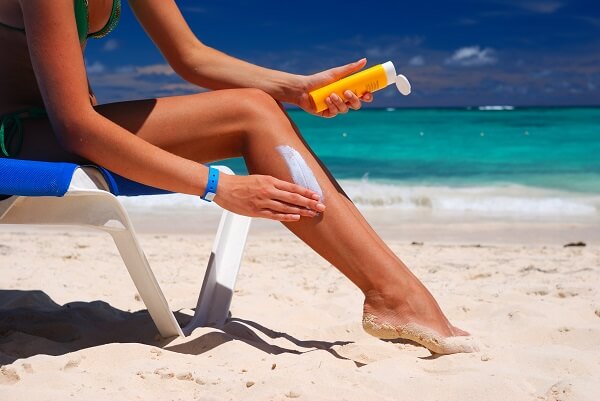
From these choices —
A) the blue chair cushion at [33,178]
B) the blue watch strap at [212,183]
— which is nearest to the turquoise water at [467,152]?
the blue watch strap at [212,183]

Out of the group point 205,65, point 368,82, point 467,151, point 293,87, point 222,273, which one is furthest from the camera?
point 467,151

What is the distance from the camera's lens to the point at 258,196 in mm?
1995

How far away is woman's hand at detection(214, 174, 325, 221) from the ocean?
5.54m

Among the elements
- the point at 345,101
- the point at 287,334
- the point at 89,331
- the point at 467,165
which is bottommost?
the point at 89,331

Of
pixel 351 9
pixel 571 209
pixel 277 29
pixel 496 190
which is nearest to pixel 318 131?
pixel 496 190

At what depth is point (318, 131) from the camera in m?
23.1

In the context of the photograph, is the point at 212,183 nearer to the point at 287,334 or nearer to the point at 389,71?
the point at 389,71

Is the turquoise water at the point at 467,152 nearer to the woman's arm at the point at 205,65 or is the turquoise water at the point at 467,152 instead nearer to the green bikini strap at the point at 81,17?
the woman's arm at the point at 205,65

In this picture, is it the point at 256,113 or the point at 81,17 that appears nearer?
the point at 81,17

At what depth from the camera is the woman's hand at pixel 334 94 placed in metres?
2.33

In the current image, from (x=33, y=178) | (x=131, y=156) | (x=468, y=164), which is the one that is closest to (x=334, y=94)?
(x=131, y=156)

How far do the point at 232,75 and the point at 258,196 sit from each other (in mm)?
662

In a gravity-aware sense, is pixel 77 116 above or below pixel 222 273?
above

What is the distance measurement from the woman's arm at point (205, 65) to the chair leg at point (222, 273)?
19.6 inches
